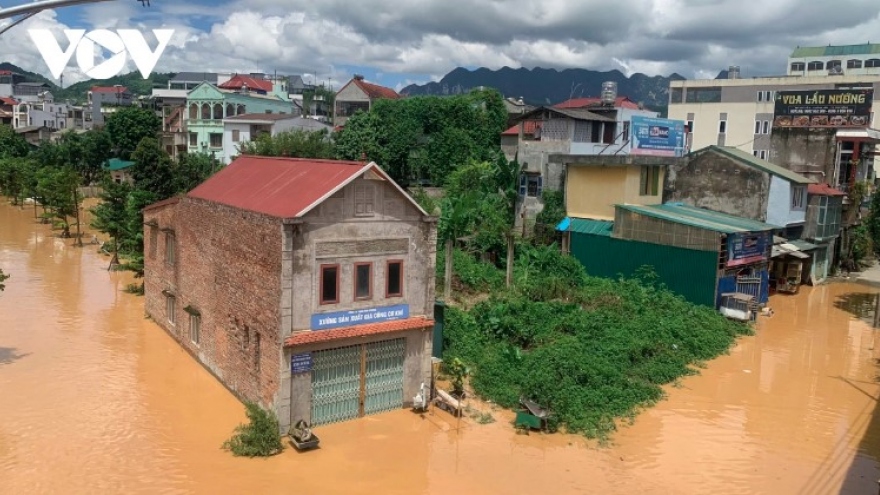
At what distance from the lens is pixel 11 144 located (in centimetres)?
6850

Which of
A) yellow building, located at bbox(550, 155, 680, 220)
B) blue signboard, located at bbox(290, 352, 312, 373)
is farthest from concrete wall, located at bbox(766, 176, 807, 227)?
blue signboard, located at bbox(290, 352, 312, 373)

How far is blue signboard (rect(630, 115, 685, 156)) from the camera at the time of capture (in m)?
35.7

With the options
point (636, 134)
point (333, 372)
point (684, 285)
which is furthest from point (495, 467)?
point (636, 134)

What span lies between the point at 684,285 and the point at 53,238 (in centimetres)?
3634

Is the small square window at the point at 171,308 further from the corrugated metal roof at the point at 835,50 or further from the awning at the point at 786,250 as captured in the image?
the corrugated metal roof at the point at 835,50

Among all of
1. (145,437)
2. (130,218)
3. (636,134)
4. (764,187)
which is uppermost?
(636,134)

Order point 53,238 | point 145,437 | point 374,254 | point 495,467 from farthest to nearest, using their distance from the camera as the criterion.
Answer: point 53,238 < point 374,254 < point 145,437 < point 495,467

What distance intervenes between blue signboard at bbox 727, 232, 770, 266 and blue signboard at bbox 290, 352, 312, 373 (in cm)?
1753

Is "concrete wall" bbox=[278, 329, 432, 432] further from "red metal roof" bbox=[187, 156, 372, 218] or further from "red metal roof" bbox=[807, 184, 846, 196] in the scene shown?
"red metal roof" bbox=[807, 184, 846, 196]

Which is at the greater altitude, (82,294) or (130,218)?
(130,218)

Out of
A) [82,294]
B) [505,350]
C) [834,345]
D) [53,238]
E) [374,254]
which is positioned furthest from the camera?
[53,238]

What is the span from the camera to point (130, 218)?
2877cm

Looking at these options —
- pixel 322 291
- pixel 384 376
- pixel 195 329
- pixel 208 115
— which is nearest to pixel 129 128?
pixel 208 115

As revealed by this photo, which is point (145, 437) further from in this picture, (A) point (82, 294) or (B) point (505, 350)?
(A) point (82, 294)
